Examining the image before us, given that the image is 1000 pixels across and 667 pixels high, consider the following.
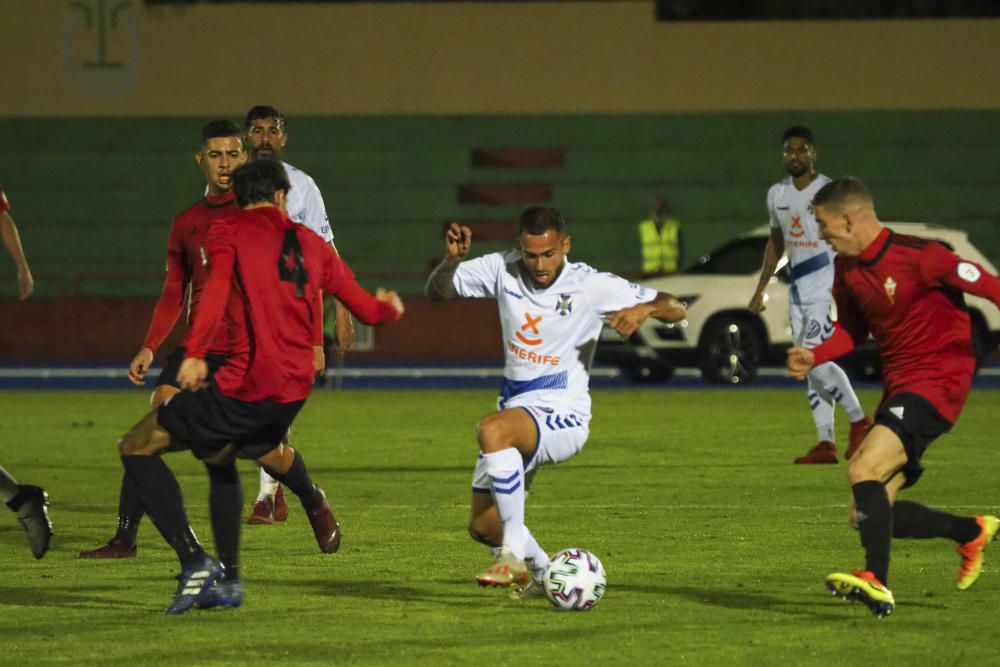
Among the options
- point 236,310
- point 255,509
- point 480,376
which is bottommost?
point 480,376

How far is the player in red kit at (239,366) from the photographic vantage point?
7820 millimetres

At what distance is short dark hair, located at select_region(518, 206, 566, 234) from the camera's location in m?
8.56

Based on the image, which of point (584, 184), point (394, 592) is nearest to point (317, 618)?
point (394, 592)

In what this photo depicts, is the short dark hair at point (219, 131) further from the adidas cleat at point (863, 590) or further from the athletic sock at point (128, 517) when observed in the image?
the adidas cleat at point (863, 590)

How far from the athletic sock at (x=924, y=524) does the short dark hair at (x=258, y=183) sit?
2.82 m

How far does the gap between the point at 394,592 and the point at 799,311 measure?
256 inches

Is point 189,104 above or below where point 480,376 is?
above

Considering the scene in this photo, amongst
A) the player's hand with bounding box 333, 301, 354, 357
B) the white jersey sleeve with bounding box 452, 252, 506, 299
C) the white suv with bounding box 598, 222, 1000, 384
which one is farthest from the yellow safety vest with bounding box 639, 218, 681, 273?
the white jersey sleeve with bounding box 452, 252, 506, 299

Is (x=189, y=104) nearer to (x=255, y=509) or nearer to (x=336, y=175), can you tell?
(x=336, y=175)

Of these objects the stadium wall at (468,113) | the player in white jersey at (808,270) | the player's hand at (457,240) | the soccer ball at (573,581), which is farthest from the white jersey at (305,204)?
the stadium wall at (468,113)

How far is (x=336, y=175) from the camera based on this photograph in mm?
31719

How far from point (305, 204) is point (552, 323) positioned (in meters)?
2.50

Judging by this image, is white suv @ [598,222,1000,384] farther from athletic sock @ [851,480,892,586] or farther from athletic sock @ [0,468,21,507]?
athletic sock @ [851,480,892,586]

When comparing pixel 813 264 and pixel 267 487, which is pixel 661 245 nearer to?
pixel 813 264
